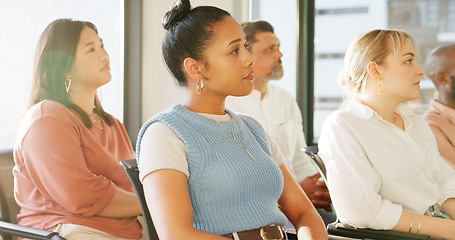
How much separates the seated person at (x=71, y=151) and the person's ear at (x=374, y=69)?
3.56 feet

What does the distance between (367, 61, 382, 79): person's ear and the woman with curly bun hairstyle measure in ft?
2.20

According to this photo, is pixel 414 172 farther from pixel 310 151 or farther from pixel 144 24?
pixel 144 24

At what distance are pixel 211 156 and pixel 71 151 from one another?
70cm

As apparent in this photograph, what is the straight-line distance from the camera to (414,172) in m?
2.07

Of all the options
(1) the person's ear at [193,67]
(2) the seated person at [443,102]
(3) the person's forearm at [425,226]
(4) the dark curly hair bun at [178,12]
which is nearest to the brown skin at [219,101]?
(1) the person's ear at [193,67]

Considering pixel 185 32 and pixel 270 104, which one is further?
pixel 270 104

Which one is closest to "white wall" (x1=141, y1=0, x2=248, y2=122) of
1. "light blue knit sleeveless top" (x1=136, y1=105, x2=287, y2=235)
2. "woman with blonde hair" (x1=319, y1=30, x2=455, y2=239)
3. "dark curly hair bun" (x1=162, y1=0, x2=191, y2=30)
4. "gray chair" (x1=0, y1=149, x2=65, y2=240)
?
"gray chair" (x1=0, y1=149, x2=65, y2=240)

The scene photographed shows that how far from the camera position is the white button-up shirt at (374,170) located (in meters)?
1.90

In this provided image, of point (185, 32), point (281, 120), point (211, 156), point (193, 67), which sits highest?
point (185, 32)

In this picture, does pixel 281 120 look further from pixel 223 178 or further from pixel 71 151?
pixel 223 178

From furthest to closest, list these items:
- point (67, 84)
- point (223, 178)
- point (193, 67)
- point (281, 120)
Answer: point (281, 120), point (67, 84), point (193, 67), point (223, 178)

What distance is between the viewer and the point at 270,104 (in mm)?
3271

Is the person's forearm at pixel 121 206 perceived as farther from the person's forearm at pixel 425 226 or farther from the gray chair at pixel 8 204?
the person's forearm at pixel 425 226

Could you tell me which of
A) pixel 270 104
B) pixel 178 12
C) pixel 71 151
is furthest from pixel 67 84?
pixel 270 104
